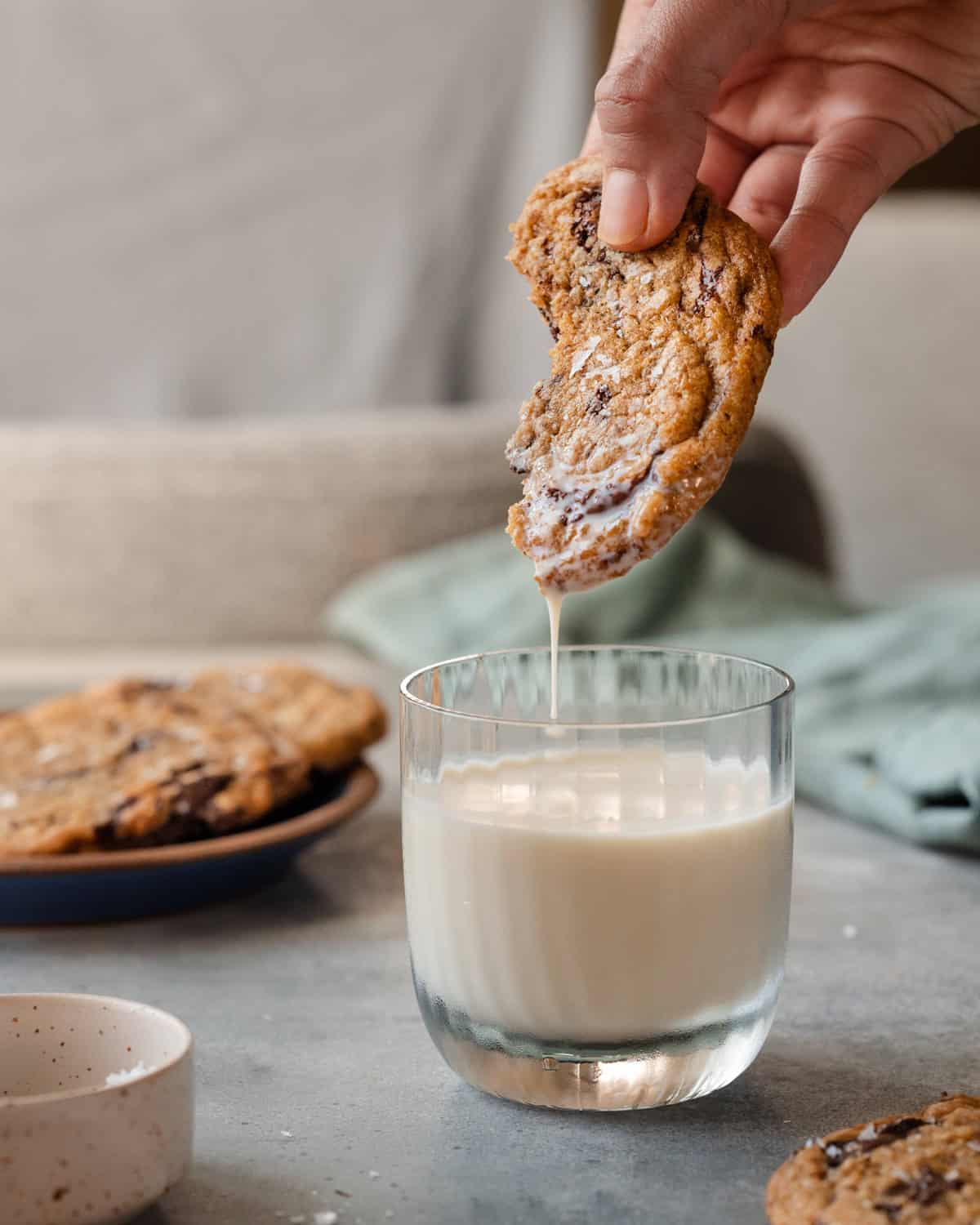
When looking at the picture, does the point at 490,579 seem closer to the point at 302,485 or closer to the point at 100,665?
the point at 302,485

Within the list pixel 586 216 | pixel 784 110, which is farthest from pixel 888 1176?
pixel 784 110

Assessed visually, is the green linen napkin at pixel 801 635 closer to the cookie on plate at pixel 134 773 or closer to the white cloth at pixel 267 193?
the cookie on plate at pixel 134 773

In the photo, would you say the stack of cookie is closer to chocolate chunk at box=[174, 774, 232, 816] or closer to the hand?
chocolate chunk at box=[174, 774, 232, 816]

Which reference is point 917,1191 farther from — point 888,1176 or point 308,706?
point 308,706

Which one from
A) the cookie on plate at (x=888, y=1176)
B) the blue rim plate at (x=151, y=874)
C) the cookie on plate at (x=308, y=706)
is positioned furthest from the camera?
the cookie on plate at (x=308, y=706)

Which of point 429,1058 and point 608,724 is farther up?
point 608,724

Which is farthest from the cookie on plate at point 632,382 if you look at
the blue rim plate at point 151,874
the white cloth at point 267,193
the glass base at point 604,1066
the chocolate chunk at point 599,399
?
the white cloth at point 267,193
